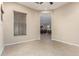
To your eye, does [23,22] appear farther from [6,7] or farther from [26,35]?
[6,7]

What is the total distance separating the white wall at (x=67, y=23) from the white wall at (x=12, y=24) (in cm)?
150

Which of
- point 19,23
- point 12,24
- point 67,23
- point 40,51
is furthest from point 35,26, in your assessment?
point 40,51


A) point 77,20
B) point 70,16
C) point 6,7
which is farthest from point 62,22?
point 6,7

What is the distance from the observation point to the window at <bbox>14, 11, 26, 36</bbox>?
18.7 ft

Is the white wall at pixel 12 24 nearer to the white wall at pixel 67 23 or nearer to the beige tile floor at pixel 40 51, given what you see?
the beige tile floor at pixel 40 51

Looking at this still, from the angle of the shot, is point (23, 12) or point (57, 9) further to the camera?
point (57, 9)

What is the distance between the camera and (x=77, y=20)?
4805mm

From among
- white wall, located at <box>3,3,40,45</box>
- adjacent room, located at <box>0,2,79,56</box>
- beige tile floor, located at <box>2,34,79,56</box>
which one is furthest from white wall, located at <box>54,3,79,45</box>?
white wall, located at <box>3,3,40,45</box>

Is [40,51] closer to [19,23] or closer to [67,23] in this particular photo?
[67,23]

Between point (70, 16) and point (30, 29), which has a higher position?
point (70, 16)

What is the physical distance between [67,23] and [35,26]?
2.51 metres

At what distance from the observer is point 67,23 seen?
5.57 metres

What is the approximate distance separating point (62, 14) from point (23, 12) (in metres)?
2.52

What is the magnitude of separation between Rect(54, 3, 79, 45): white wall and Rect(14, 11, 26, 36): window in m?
2.33
